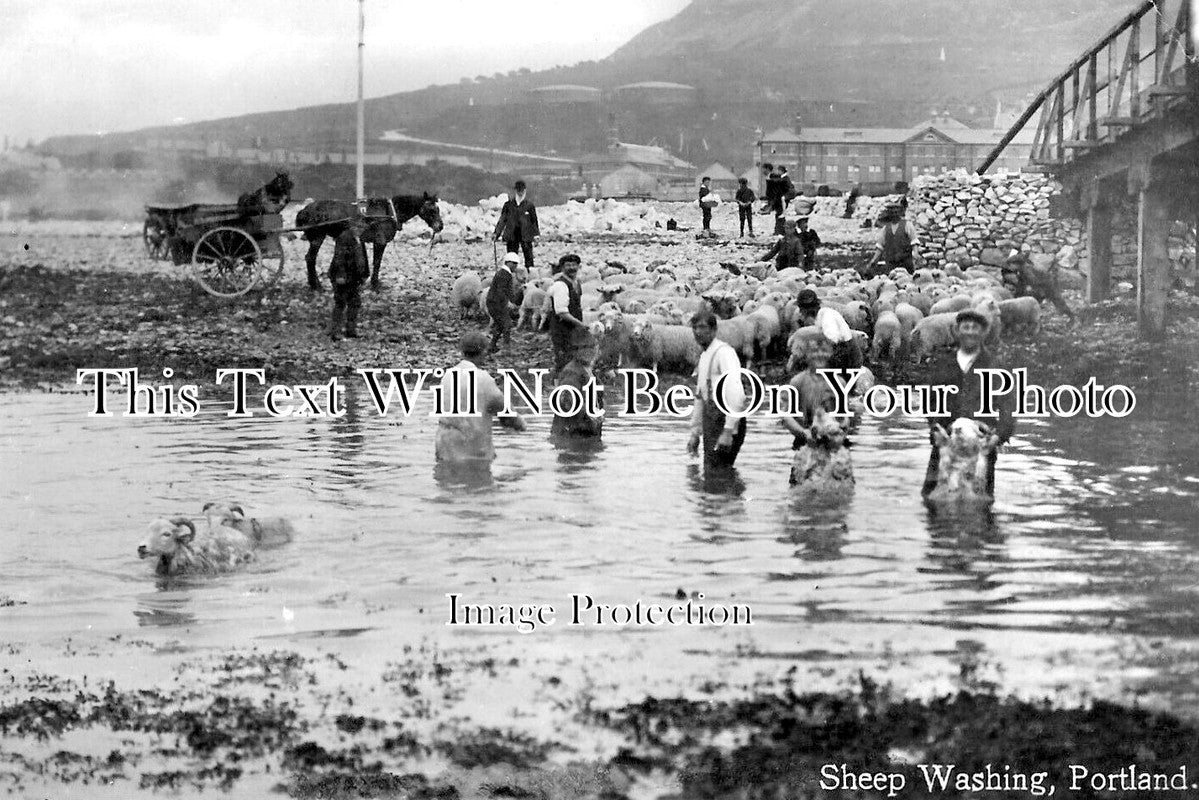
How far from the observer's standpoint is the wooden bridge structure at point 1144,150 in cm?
1448

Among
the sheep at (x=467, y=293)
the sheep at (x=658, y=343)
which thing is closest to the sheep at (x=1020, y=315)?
the sheep at (x=658, y=343)

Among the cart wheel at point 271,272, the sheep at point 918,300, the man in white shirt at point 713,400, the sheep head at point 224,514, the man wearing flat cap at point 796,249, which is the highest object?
the man wearing flat cap at point 796,249

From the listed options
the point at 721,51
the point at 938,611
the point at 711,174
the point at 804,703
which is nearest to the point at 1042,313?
the point at 938,611

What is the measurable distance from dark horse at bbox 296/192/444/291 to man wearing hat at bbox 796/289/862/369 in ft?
29.2

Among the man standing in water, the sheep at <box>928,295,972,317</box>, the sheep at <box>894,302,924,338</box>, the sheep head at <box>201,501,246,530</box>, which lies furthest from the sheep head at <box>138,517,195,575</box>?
the sheep at <box>928,295,972,317</box>

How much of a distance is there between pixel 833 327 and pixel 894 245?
10.8 metres

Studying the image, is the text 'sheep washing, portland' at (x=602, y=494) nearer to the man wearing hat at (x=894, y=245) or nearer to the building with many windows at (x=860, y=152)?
the man wearing hat at (x=894, y=245)

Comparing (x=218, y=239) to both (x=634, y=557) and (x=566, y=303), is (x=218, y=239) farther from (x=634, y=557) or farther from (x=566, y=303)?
(x=634, y=557)

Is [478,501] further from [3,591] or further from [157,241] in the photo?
[157,241]

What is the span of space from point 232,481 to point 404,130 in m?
24.3

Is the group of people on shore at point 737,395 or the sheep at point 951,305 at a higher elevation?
the sheep at point 951,305

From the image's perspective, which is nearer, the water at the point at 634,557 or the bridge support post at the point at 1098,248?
the water at the point at 634,557

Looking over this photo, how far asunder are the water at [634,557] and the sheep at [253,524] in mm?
167

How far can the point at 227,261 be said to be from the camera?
19031 mm
